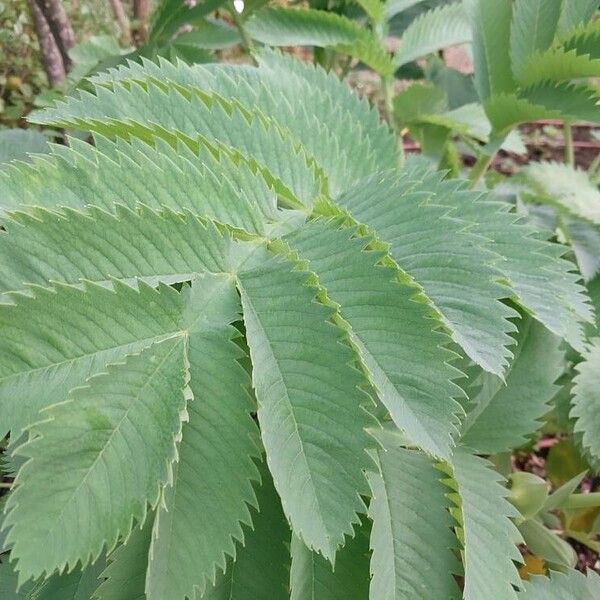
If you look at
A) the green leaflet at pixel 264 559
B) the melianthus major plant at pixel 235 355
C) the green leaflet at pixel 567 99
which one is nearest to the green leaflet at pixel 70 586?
the melianthus major plant at pixel 235 355

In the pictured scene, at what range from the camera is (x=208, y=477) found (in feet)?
1.36

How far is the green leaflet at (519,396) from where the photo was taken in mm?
745

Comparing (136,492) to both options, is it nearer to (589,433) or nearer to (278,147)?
(278,147)

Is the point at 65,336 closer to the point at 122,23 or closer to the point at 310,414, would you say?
the point at 310,414

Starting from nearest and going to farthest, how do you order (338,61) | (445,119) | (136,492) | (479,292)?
(136,492), (479,292), (445,119), (338,61)

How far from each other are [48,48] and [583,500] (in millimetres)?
1120

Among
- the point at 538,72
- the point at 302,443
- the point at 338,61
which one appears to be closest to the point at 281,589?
the point at 302,443

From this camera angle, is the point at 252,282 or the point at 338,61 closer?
the point at 252,282

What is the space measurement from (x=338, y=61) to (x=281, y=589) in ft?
3.59

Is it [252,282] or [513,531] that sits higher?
[252,282]

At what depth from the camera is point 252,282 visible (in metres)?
0.46

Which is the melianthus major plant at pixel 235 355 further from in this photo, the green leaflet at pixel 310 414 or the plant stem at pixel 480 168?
the plant stem at pixel 480 168

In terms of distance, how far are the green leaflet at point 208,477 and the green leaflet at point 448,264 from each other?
0.16m

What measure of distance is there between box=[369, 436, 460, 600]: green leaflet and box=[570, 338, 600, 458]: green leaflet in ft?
0.81
